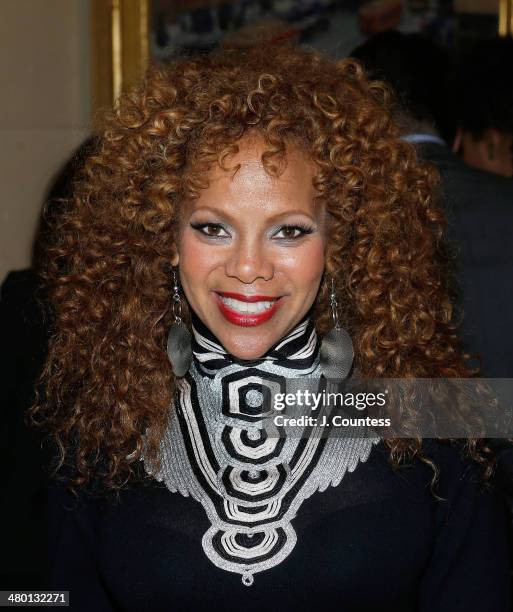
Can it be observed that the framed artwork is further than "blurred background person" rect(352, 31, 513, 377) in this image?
Yes

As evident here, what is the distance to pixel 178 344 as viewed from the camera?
183 centimetres

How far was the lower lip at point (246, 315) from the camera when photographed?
5.53 ft

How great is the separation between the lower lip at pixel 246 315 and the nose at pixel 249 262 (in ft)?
0.19

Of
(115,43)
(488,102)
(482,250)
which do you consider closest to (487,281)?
(482,250)

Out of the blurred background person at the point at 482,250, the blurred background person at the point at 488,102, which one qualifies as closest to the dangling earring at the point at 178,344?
the blurred background person at the point at 482,250

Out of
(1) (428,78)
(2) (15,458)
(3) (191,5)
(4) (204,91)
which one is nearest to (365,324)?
(4) (204,91)

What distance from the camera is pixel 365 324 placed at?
1.84 m

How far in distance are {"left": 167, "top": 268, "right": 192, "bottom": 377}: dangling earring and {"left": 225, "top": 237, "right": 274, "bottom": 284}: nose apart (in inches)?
8.2

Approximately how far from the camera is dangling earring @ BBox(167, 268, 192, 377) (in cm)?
182

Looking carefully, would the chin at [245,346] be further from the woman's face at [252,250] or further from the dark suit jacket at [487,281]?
the dark suit jacket at [487,281]

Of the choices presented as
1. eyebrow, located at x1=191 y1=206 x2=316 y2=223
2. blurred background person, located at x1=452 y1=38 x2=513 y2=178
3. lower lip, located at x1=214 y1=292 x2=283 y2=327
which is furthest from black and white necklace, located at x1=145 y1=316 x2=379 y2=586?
blurred background person, located at x1=452 y1=38 x2=513 y2=178

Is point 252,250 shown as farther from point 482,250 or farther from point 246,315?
point 482,250

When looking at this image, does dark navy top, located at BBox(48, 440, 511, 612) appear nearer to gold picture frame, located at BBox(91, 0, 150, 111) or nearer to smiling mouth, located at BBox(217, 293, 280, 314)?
smiling mouth, located at BBox(217, 293, 280, 314)

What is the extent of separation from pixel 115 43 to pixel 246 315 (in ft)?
6.41
